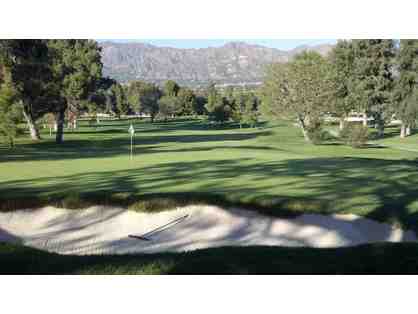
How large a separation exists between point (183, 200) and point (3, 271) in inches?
289

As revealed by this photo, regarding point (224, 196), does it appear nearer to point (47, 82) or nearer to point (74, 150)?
point (74, 150)

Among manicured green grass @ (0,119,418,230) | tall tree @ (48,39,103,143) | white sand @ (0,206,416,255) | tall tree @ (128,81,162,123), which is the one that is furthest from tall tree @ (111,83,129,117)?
white sand @ (0,206,416,255)

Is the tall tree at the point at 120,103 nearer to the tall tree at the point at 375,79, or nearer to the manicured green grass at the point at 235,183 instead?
the tall tree at the point at 375,79

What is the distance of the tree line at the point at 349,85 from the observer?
5372 centimetres

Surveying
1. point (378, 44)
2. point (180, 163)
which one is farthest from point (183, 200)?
point (378, 44)

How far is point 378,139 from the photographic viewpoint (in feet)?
187

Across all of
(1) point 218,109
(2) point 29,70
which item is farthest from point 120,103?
(2) point 29,70

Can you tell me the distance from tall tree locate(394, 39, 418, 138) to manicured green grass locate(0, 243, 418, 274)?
50.3 m

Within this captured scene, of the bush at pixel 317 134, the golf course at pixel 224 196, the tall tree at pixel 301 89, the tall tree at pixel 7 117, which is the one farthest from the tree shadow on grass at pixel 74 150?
the tall tree at pixel 301 89

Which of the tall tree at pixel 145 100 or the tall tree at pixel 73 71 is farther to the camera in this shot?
the tall tree at pixel 145 100

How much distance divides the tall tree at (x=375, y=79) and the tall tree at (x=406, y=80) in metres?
1.43

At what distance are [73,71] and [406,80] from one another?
4007cm

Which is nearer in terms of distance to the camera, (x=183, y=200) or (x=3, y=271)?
(x=3, y=271)
